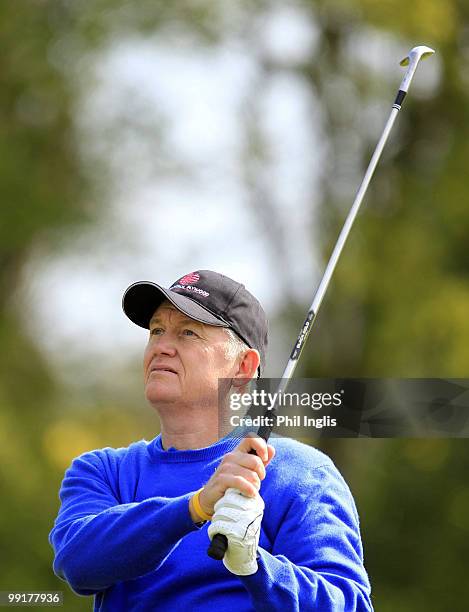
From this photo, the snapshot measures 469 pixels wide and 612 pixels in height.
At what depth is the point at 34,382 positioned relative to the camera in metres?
13.9

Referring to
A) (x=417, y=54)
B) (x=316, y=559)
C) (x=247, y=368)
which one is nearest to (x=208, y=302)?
(x=247, y=368)

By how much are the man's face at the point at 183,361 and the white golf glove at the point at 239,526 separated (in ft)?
1.72

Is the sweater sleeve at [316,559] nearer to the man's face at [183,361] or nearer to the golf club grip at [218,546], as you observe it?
the golf club grip at [218,546]

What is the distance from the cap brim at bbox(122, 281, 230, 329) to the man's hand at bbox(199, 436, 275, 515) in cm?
54

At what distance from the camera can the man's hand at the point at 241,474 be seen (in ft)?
8.87

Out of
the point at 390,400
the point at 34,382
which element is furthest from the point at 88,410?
the point at 390,400

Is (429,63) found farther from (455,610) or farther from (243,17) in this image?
(455,610)

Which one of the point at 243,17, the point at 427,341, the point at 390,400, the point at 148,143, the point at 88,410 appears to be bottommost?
the point at 88,410

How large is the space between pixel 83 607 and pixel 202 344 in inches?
336

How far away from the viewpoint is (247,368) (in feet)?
10.9

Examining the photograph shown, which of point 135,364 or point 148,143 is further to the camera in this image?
point 135,364

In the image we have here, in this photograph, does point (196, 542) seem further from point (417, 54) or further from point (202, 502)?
point (417, 54)

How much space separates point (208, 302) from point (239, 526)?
80 cm

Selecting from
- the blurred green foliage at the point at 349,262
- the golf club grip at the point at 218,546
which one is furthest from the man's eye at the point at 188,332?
the blurred green foliage at the point at 349,262
